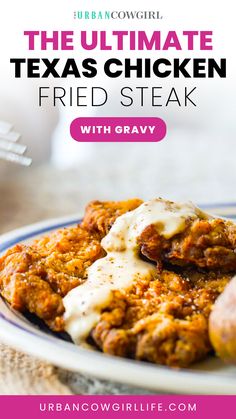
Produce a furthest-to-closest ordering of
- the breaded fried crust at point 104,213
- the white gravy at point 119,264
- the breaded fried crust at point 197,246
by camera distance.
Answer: the breaded fried crust at point 104,213 < the breaded fried crust at point 197,246 < the white gravy at point 119,264

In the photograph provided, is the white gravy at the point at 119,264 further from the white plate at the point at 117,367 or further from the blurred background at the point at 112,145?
the blurred background at the point at 112,145

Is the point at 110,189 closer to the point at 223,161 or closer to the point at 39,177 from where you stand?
the point at 39,177

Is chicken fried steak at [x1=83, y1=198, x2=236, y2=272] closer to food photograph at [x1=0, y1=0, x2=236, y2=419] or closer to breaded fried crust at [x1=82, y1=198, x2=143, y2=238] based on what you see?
food photograph at [x1=0, y1=0, x2=236, y2=419]

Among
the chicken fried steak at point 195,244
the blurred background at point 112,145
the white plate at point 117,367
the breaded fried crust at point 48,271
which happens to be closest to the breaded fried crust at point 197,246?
the chicken fried steak at point 195,244

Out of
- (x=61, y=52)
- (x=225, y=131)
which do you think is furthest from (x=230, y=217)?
(x=225, y=131)

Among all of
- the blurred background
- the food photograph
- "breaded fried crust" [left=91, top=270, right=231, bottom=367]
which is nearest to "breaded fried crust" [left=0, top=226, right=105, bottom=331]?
the food photograph

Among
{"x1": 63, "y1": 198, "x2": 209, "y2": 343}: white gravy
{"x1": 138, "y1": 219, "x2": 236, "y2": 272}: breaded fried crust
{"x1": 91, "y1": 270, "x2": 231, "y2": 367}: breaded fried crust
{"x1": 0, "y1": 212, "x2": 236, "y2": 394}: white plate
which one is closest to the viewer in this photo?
{"x1": 0, "y1": 212, "x2": 236, "y2": 394}: white plate

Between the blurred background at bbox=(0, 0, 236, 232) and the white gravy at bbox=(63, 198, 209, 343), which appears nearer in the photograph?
the white gravy at bbox=(63, 198, 209, 343)
